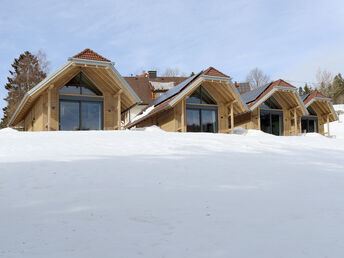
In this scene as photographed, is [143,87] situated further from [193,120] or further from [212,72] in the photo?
[212,72]

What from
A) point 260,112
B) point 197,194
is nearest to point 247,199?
point 197,194

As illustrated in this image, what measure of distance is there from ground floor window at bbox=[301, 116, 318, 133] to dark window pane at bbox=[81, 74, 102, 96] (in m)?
18.9

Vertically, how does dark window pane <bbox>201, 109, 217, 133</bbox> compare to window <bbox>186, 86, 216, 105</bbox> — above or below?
below

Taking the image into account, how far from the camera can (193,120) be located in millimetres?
21000

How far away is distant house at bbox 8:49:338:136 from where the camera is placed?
54.9 ft

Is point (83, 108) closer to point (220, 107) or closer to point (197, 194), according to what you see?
point (220, 107)

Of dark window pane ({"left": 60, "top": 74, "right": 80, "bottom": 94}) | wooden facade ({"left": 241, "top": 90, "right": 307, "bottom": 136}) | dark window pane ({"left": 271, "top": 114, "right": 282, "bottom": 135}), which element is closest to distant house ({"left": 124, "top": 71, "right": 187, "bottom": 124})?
wooden facade ({"left": 241, "top": 90, "right": 307, "bottom": 136})

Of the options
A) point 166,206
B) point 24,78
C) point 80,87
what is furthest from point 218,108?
point 24,78

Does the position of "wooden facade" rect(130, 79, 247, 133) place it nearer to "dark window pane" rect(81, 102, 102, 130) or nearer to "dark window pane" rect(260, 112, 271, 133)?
"dark window pane" rect(260, 112, 271, 133)

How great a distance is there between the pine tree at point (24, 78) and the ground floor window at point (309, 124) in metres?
31.4

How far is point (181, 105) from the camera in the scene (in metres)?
20.4

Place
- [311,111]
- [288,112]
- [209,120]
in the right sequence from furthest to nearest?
1. [311,111]
2. [288,112]
3. [209,120]

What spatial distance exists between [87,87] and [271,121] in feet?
48.5

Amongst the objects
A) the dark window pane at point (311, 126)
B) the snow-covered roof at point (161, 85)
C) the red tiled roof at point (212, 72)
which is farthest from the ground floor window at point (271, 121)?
the snow-covered roof at point (161, 85)
